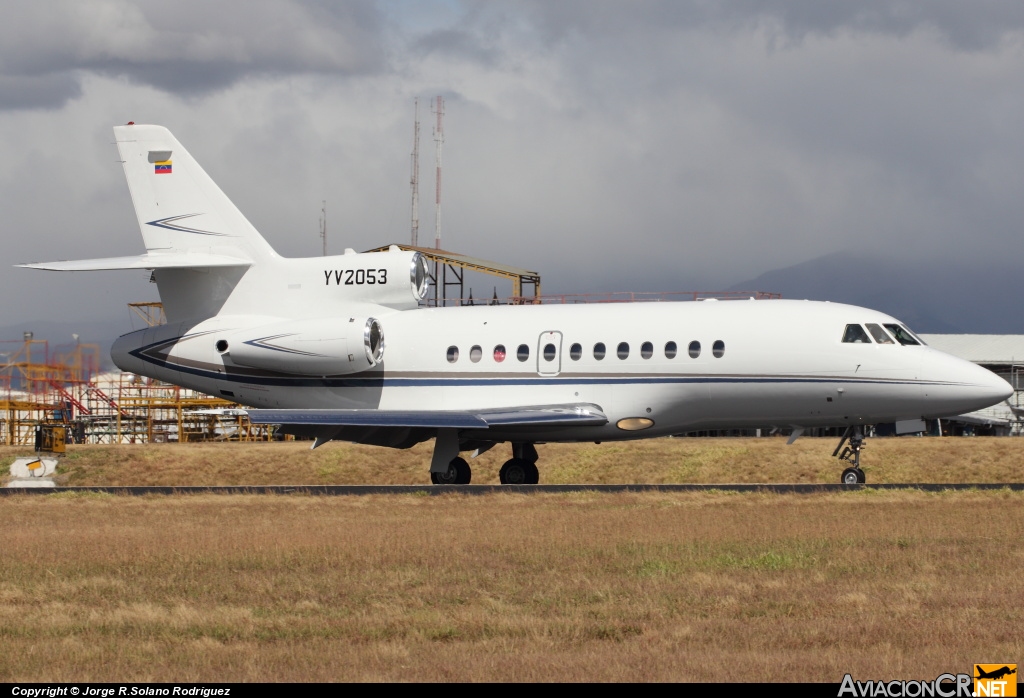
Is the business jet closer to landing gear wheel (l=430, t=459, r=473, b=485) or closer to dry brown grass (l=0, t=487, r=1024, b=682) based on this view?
landing gear wheel (l=430, t=459, r=473, b=485)

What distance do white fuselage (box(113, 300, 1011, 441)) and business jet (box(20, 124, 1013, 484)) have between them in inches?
1.5

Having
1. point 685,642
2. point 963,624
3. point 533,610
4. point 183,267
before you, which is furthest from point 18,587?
point 183,267

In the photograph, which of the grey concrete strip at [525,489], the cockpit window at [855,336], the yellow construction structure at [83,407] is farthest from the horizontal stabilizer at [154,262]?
the yellow construction structure at [83,407]

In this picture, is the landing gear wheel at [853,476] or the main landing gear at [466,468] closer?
the landing gear wheel at [853,476]

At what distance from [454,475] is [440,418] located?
2299 millimetres

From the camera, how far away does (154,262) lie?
101 feet

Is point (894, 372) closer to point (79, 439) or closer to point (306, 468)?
point (306, 468)

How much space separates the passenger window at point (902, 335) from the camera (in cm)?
2692

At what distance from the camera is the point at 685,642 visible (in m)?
10.2

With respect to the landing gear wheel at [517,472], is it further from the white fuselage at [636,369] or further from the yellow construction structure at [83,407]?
the yellow construction structure at [83,407]

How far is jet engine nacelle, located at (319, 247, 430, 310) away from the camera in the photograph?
31.0 m

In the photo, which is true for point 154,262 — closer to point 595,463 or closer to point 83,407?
point 595,463

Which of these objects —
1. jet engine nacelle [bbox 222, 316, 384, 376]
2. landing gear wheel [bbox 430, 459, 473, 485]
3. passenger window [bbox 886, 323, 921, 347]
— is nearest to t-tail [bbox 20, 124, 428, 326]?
jet engine nacelle [bbox 222, 316, 384, 376]

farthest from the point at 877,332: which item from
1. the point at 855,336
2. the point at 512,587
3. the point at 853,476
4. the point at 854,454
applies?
the point at 512,587
